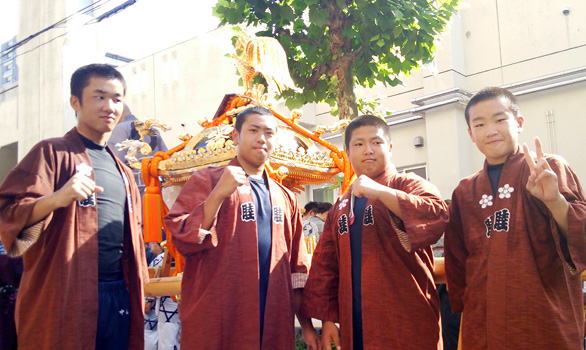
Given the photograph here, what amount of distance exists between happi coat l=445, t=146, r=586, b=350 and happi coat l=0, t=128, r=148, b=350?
1.78m

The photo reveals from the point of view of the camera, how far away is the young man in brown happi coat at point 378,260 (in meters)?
2.52

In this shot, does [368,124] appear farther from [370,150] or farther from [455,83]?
[455,83]

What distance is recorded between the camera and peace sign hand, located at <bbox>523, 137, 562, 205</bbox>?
7.04 ft

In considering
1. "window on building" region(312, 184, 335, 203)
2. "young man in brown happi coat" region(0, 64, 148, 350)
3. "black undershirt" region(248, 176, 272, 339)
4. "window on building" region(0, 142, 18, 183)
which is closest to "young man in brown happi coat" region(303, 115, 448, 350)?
"black undershirt" region(248, 176, 272, 339)

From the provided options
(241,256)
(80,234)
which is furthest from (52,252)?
(241,256)

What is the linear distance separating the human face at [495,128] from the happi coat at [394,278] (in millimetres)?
343

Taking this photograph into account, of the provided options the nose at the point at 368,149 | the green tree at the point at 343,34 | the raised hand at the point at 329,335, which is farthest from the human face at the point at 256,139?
the green tree at the point at 343,34

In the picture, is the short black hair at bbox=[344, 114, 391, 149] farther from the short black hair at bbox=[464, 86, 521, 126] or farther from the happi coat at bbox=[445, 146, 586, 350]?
the happi coat at bbox=[445, 146, 586, 350]

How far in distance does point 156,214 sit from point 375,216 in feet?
6.78

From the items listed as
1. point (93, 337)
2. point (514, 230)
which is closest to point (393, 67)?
point (514, 230)

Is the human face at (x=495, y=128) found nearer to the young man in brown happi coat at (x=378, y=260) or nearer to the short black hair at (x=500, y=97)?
the short black hair at (x=500, y=97)

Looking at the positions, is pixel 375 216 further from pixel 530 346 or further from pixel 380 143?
pixel 530 346

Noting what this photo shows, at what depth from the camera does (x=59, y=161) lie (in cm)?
259

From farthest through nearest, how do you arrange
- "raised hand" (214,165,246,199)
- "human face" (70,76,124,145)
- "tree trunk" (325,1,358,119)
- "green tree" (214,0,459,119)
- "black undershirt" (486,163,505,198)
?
"tree trunk" (325,1,358,119)
"green tree" (214,0,459,119)
"human face" (70,76,124,145)
"black undershirt" (486,163,505,198)
"raised hand" (214,165,246,199)
